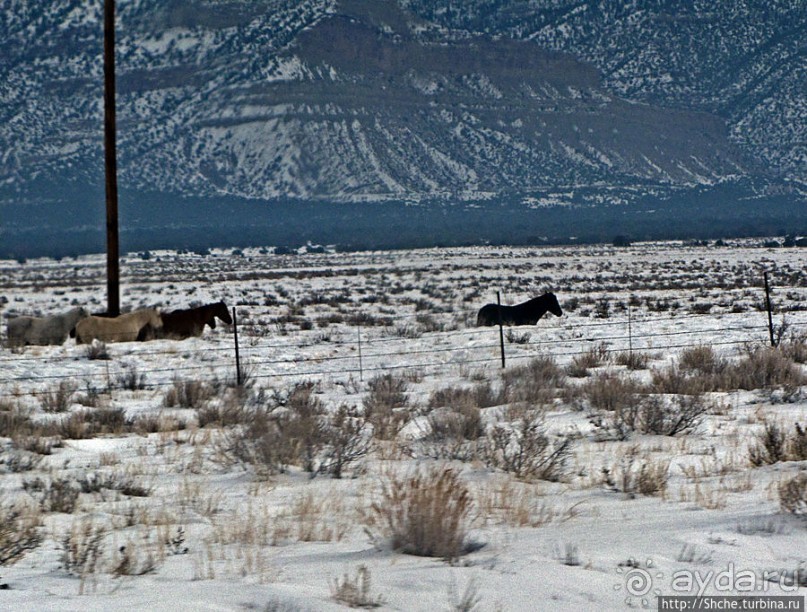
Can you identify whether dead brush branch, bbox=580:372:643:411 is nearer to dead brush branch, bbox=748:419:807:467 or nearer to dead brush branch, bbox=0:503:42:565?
dead brush branch, bbox=748:419:807:467

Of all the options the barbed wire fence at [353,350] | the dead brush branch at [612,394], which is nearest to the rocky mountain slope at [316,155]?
the barbed wire fence at [353,350]

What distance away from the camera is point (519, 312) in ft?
79.5

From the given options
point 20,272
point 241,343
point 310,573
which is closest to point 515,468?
point 310,573

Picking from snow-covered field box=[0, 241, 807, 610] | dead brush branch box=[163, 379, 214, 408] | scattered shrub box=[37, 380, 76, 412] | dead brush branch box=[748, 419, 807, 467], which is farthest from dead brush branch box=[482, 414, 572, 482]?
scattered shrub box=[37, 380, 76, 412]

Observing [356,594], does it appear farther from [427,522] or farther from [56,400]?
[56,400]

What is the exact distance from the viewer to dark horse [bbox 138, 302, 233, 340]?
2234 cm

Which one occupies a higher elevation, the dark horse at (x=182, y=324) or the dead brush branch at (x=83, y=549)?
the dark horse at (x=182, y=324)

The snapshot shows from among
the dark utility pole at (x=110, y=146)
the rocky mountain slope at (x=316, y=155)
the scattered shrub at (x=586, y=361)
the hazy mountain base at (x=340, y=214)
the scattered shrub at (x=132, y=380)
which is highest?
the rocky mountain slope at (x=316, y=155)

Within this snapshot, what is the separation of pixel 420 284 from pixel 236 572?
3993cm

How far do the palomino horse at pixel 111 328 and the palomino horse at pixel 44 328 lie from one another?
1194 millimetres

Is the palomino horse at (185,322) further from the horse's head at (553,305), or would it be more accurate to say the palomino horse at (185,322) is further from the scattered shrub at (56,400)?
the horse's head at (553,305)

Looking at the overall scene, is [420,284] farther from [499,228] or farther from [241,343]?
[499,228]

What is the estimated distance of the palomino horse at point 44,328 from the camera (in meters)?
22.8

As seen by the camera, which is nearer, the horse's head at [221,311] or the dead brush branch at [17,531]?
the dead brush branch at [17,531]
